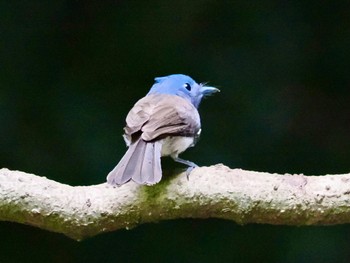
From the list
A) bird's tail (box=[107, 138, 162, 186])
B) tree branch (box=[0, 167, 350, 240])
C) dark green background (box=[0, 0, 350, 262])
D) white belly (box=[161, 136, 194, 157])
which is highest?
dark green background (box=[0, 0, 350, 262])

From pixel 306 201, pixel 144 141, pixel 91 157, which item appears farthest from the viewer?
pixel 91 157

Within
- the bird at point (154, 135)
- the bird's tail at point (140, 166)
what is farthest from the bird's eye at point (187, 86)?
the bird's tail at point (140, 166)

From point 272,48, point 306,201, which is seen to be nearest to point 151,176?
point 306,201

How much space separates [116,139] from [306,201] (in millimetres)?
1359

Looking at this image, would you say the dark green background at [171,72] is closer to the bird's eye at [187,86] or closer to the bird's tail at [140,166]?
the bird's eye at [187,86]

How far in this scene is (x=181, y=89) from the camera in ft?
7.91

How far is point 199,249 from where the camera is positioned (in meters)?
3.12

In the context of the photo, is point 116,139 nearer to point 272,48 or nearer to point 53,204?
point 272,48

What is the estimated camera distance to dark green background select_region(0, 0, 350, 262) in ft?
10.2

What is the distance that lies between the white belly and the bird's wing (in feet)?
0.06

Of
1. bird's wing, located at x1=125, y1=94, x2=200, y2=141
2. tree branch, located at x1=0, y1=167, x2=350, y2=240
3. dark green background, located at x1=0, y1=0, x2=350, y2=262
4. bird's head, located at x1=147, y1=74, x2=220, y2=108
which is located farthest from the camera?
dark green background, located at x1=0, y1=0, x2=350, y2=262

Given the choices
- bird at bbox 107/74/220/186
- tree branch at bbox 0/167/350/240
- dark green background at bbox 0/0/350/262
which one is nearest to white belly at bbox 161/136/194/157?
bird at bbox 107/74/220/186

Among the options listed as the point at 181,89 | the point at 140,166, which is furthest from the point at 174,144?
the point at 181,89

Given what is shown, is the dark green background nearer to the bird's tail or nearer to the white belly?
the white belly
